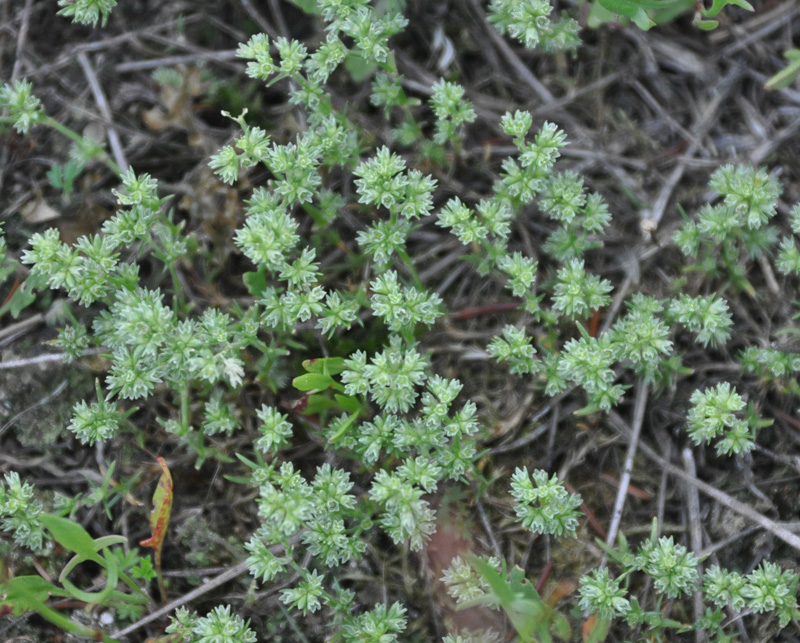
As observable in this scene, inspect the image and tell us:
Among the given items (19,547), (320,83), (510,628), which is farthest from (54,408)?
(510,628)

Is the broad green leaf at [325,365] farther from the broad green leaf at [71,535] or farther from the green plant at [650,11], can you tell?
the green plant at [650,11]

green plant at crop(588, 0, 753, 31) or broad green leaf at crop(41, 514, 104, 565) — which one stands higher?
green plant at crop(588, 0, 753, 31)

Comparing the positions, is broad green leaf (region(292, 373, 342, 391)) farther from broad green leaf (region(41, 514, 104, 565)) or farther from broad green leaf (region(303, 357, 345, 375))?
broad green leaf (region(41, 514, 104, 565))

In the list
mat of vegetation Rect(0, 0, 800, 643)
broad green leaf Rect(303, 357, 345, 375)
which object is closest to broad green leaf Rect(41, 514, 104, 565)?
mat of vegetation Rect(0, 0, 800, 643)

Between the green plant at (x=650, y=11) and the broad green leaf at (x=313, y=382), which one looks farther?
the green plant at (x=650, y=11)

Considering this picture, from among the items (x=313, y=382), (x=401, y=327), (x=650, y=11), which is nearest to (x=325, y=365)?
(x=313, y=382)

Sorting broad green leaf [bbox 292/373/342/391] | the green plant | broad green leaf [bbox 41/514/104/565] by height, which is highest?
the green plant

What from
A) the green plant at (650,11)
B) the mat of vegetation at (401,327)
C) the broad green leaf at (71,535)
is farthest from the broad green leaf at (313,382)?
the green plant at (650,11)

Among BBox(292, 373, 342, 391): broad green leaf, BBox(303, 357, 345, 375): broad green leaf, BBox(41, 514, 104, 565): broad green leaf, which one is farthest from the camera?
BBox(303, 357, 345, 375): broad green leaf

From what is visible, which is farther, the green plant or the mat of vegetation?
the green plant
